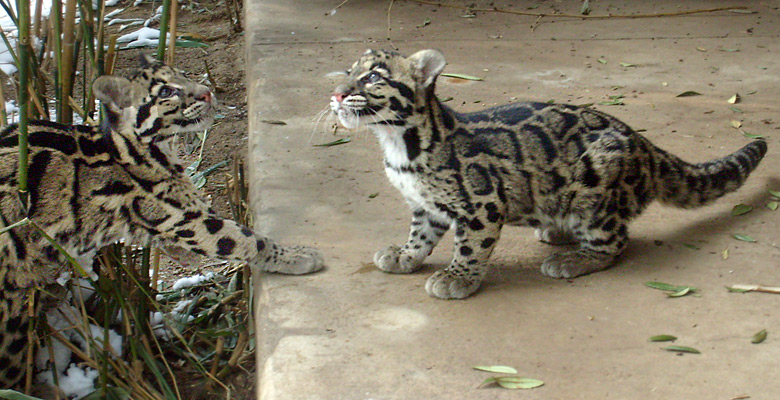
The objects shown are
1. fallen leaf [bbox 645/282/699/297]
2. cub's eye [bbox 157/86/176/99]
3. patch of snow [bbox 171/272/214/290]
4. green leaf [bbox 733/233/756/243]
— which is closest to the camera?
fallen leaf [bbox 645/282/699/297]

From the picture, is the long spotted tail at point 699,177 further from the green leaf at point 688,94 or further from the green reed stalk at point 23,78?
the green reed stalk at point 23,78

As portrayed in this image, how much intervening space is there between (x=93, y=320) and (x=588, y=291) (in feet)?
7.73

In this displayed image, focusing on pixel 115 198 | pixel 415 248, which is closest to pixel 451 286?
pixel 415 248

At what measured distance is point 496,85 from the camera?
6.39 metres

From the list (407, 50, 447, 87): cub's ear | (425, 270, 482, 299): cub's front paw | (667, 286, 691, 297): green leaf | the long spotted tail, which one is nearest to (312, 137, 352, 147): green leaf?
(407, 50, 447, 87): cub's ear

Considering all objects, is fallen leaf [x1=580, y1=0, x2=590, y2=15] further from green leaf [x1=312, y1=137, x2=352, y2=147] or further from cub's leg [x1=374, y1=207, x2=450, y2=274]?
cub's leg [x1=374, y1=207, x2=450, y2=274]

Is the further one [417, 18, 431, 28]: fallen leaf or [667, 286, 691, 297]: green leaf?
[417, 18, 431, 28]: fallen leaf

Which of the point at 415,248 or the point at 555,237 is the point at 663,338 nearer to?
the point at 555,237

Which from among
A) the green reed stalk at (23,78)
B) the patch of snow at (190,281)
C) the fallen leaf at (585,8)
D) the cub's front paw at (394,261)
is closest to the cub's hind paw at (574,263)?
the cub's front paw at (394,261)

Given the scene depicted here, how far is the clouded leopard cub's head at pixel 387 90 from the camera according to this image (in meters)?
3.78

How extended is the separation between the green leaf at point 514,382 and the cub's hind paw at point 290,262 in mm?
1178

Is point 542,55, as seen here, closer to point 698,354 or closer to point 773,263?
point 773,263

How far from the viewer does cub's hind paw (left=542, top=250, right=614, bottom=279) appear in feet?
13.1

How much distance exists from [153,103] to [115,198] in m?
0.45
